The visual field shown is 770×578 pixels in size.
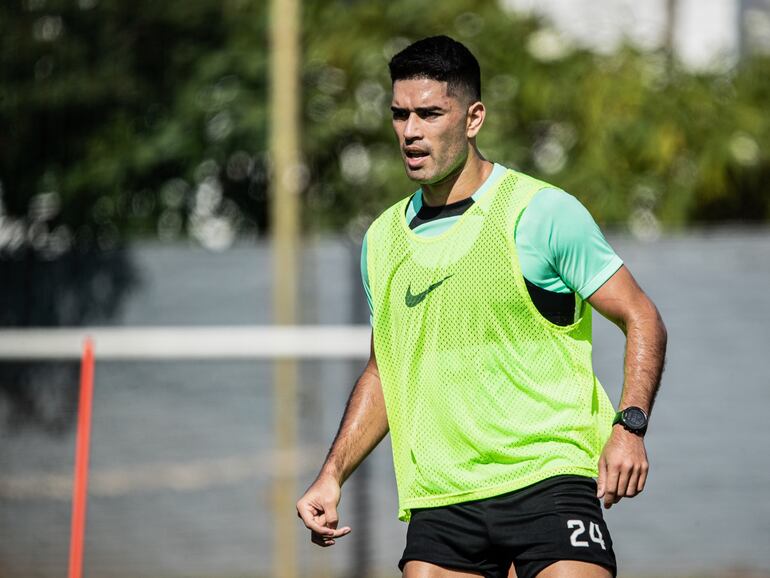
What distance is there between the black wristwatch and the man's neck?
2.80 feet

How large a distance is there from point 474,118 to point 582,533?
129cm

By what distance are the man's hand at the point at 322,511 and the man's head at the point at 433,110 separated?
100 centimetres

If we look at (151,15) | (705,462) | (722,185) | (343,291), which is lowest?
(705,462)

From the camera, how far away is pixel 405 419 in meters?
4.19

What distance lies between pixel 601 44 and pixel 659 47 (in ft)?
2.67

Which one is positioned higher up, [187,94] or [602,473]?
[187,94]

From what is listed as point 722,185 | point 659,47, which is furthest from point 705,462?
point 659,47

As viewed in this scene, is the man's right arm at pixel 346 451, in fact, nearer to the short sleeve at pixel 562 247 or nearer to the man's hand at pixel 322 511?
the man's hand at pixel 322 511

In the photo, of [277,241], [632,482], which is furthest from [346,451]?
[277,241]

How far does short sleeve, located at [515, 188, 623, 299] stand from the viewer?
3854 mm

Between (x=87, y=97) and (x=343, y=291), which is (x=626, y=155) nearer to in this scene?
(x=343, y=291)

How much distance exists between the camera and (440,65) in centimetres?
408

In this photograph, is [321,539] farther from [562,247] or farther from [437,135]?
[437,135]

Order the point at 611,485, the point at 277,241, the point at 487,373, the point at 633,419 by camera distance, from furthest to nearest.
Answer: the point at 277,241 < the point at 487,373 < the point at 633,419 < the point at 611,485
